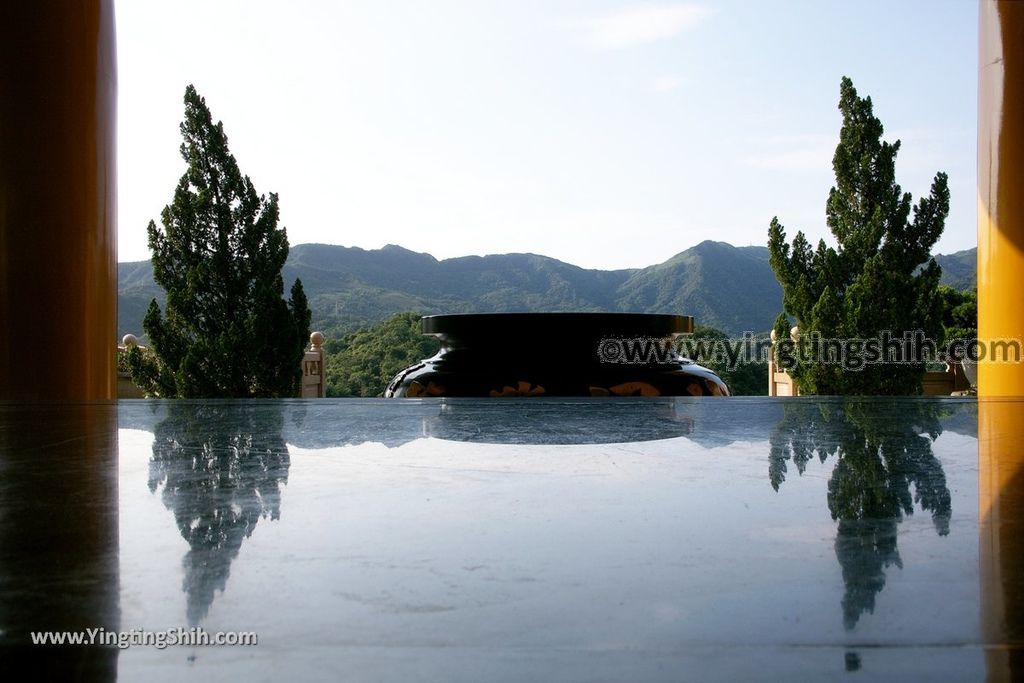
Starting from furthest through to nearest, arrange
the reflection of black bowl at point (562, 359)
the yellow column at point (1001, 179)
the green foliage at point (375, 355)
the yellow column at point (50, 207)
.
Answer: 1. the green foliage at point (375, 355)
2. the yellow column at point (1001, 179)
3. the yellow column at point (50, 207)
4. the reflection of black bowl at point (562, 359)

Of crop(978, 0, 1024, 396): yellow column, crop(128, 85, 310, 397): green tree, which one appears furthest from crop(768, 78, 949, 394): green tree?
crop(128, 85, 310, 397): green tree

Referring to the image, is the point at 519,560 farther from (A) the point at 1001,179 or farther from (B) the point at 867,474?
(A) the point at 1001,179

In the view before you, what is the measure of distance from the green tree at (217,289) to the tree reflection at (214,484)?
7.46m

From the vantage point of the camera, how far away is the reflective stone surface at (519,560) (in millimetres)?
303

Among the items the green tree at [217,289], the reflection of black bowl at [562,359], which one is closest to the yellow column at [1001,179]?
the reflection of black bowl at [562,359]

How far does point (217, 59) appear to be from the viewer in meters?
15.1

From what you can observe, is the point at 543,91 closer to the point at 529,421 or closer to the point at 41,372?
the point at 41,372

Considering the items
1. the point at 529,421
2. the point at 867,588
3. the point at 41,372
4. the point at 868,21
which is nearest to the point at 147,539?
the point at 867,588

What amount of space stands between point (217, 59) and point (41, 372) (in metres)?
14.0

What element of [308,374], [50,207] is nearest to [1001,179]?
[50,207]

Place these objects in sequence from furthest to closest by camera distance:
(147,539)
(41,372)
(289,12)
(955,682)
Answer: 1. (289,12)
2. (41,372)
3. (147,539)
4. (955,682)

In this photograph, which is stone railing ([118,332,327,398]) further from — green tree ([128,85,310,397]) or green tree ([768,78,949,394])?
green tree ([768,78,949,394])

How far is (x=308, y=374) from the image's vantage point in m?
9.46

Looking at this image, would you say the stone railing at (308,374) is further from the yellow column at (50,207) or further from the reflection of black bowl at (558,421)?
the reflection of black bowl at (558,421)
